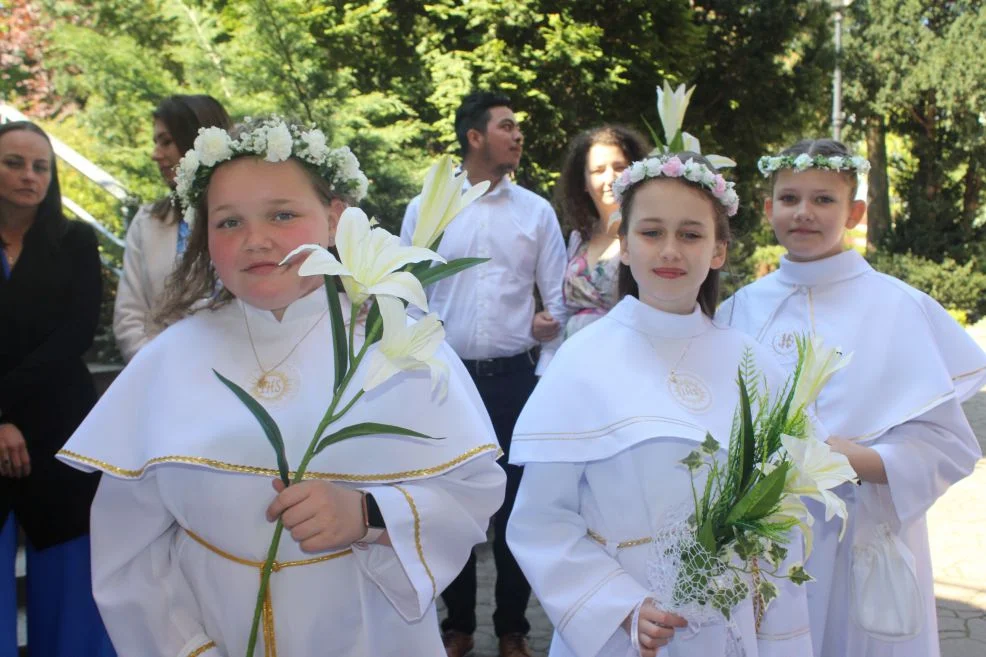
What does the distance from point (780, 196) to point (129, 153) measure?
834 centimetres

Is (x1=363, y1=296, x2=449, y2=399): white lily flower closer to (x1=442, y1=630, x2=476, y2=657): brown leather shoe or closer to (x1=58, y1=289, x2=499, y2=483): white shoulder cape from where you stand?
(x1=58, y1=289, x2=499, y2=483): white shoulder cape

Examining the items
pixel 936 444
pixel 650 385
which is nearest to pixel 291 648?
pixel 650 385

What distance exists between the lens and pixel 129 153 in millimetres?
10008

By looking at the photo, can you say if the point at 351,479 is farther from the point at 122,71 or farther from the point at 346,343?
the point at 122,71

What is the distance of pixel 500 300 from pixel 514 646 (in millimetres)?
1757

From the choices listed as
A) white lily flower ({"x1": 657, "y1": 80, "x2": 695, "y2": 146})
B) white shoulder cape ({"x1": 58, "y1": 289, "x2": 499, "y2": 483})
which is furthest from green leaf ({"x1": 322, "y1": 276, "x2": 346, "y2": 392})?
white lily flower ({"x1": 657, "y1": 80, "x2": 695, "y2": 146})

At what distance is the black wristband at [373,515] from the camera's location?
6.75ft

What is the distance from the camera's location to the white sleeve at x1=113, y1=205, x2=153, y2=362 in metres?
4.08

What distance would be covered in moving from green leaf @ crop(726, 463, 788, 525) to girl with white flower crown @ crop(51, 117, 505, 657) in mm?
575

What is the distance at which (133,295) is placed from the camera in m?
4.15

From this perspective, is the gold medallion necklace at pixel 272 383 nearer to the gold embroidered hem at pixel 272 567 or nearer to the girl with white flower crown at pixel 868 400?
the gold embroidered hem at pixel 272 567

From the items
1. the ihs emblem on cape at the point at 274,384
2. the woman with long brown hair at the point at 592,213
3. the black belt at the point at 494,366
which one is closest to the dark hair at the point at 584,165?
the woman with long brown hair at the point at 592,213

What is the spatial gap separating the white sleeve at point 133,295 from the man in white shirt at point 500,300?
133 centimetres

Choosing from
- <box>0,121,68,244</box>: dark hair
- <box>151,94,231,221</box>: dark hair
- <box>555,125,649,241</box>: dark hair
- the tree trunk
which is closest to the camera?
<box>0,121,68,244</box>: dark hair
